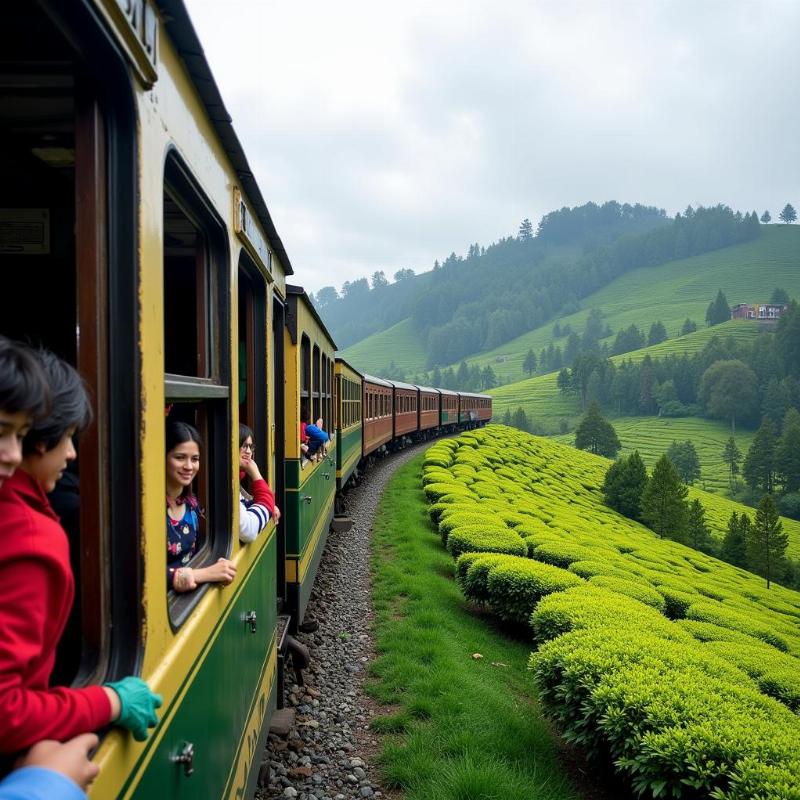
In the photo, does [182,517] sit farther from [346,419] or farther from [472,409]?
[472,409]

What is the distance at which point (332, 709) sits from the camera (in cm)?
520

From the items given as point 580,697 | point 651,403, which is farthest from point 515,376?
point 580,697

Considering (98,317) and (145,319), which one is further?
(145,319)

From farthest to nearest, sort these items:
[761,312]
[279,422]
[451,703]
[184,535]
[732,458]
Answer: [761,312] < [732,458] < [279,422] < [451,703] < [184,535]

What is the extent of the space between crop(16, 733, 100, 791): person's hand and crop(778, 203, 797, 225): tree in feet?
762

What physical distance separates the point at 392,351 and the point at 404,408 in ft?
Answer: 498

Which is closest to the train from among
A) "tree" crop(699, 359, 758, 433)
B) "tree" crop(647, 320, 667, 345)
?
"tree" crop(699, 359, 758, 433)

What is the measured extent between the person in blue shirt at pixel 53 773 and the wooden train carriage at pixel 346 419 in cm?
962

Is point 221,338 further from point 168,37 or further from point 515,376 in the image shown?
point 515,376

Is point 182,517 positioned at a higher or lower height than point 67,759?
higher

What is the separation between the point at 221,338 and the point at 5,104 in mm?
1003

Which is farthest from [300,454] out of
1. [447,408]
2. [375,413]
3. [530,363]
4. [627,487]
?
[530,363]

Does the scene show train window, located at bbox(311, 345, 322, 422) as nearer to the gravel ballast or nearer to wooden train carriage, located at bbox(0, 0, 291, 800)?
the gravel ballast

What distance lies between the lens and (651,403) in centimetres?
10131
